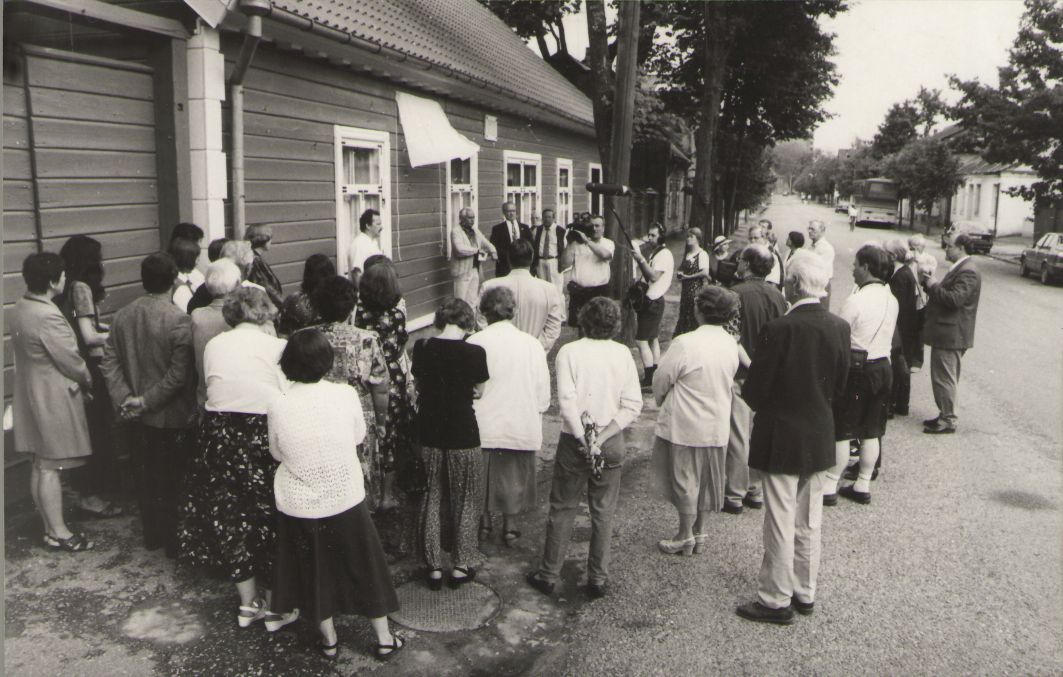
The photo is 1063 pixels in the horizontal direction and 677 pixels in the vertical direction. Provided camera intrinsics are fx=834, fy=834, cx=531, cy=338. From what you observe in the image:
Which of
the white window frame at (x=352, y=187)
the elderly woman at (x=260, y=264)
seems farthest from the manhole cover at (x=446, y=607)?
the white window frame at (x=352, y=187)

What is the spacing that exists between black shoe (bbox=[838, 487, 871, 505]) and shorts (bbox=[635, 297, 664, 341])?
10.0ft

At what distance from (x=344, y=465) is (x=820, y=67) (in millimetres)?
30748

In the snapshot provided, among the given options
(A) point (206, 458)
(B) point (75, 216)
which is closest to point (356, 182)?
(B) point (75, 216)

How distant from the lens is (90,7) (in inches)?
194

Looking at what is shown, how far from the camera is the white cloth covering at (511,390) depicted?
4.57m

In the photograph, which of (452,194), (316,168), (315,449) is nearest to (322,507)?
(315,449)

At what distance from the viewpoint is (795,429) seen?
4.14 metres

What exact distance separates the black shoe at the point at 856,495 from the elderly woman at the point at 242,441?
4029 mm

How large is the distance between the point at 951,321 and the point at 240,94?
627cm

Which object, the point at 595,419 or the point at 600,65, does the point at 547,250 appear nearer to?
the point at 600,65

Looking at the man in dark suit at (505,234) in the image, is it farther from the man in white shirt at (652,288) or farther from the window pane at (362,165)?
the man in white shirt at (652,288)

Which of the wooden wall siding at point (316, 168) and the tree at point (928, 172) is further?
the tree at point (928, 172)

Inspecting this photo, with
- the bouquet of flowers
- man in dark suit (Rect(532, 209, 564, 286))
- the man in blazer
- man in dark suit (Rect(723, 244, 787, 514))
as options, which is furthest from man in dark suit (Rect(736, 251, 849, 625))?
man in dark suit (Rect(532, 209, 564, 286))

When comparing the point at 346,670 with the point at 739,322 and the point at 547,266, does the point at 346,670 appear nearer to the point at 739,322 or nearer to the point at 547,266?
the point at 739,322
